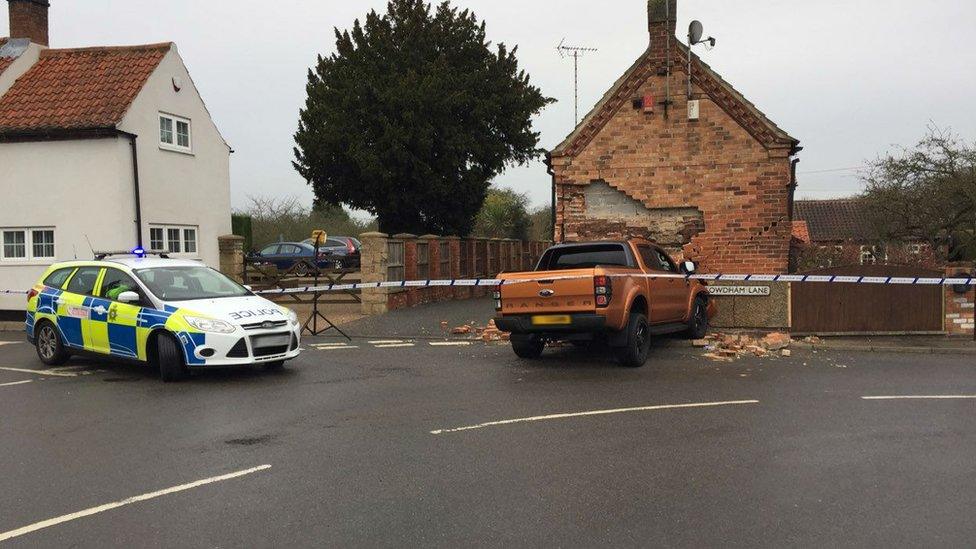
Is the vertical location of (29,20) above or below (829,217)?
above

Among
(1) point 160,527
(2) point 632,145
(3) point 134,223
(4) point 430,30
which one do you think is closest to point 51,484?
(1) point 160,527

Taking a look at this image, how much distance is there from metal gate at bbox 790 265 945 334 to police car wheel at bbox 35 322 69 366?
11858mm

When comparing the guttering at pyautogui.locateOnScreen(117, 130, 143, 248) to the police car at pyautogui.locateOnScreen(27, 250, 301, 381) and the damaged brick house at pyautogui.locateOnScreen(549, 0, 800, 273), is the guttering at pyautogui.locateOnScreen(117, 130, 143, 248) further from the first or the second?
the damaged brick house at pyautogui.locateOnScreen(549, 0, 800, 273)

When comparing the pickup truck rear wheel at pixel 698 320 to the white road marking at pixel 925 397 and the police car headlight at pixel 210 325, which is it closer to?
the white road marking at pixel 925 397

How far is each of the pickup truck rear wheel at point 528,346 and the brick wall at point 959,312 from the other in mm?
7253

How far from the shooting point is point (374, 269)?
1844 cm

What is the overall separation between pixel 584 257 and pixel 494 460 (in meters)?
6.03

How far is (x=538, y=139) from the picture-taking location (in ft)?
100

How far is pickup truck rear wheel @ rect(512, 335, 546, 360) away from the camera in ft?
38.3

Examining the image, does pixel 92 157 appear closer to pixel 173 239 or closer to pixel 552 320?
pixel 173 239

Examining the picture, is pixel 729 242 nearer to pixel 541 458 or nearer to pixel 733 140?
pixel 733 140

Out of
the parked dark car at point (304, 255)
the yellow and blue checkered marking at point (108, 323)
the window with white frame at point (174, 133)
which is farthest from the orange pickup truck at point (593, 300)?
the parked dark car at point (304, 255)

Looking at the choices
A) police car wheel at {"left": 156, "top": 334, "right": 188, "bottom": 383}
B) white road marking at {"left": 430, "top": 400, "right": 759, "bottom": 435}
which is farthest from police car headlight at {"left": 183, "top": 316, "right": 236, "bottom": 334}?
white road marking at {"left": 430, "top": 400, "right": 759, "bottom": 435}

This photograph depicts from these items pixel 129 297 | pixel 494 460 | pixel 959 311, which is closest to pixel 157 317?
pixel 129 297
